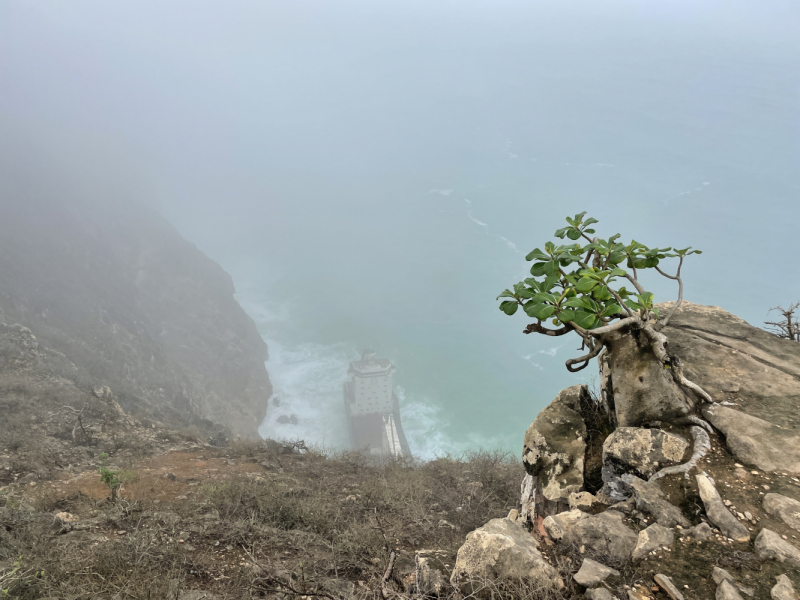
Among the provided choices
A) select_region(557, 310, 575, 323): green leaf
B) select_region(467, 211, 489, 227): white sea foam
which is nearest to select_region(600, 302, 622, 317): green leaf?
select_region(557, 310, 575, 323): green leaf

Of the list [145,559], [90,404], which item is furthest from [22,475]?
[145,559]

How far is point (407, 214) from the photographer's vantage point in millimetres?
164000

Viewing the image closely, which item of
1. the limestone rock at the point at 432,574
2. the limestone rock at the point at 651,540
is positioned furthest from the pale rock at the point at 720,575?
the limestone rock at the point at 432,574

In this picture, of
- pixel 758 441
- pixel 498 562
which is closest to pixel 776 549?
pixel 758 441

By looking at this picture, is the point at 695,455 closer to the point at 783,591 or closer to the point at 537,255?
the point at 783,591

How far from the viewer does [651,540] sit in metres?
3.58

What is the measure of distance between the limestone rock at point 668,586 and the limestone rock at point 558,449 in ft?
5.97

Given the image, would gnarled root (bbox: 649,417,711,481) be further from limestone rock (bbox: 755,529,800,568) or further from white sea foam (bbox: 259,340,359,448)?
white sea foam (bbox: 259,340,359,448)

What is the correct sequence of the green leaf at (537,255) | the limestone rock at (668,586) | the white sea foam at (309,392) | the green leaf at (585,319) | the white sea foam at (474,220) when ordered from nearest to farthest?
1. the limestone rock at (668,586)
2. the green leaf at (585,319)
3. the green leaf at (537,255)
4. the white sea foam at (309,392)
5. the white sea foam at (474,220)

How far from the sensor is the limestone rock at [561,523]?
13.4ft

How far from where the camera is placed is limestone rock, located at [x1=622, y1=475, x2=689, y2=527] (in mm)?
3797

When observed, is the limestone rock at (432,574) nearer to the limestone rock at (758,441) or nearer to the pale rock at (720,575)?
the pale rock at (720,575)

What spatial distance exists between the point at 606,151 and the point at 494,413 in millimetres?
171847

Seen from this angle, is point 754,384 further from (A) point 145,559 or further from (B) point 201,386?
(B) point 201,386
